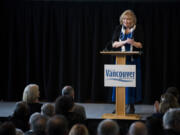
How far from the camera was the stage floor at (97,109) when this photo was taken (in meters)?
5.82

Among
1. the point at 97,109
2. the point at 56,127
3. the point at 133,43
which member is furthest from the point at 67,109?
the point at 97,109

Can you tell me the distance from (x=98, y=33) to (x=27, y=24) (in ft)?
5.43

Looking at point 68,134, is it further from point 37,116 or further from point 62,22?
point 62,22

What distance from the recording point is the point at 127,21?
5.56 meters

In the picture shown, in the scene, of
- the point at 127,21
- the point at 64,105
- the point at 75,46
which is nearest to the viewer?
the point at 64,105

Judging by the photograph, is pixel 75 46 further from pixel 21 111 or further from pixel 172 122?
pixel 172 122

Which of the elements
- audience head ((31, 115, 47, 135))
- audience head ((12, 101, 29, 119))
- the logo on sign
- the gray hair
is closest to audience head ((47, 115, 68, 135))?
audience head ((31, 115, 47, 135))

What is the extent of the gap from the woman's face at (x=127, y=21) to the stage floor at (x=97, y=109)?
5.26ft

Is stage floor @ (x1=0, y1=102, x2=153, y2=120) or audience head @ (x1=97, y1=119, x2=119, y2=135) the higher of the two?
audience head @ (x1=97, y1=119, x2=119, y2=135)

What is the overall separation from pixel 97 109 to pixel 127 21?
6.20 ft

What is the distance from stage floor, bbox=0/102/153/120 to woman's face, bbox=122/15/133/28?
1.60m

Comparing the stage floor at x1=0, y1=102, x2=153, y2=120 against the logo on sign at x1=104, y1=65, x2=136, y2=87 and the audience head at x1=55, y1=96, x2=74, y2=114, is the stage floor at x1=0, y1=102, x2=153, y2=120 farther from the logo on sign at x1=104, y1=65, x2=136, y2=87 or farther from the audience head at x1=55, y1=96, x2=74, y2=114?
the audience head at x1=55, y1=96, x2=74, y2=114

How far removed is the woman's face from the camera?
554 centimetres

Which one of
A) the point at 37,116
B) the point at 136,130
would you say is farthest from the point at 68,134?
the point at 136,130
